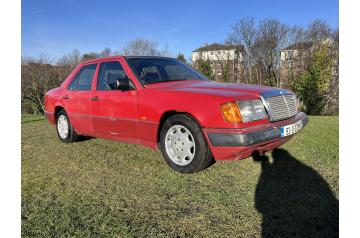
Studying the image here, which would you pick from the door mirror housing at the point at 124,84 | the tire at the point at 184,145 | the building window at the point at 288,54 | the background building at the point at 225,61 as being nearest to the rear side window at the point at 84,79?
the door mirror housing at the point at 124,84

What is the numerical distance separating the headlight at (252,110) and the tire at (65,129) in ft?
12.1

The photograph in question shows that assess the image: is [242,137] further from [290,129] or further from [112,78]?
[112,78]

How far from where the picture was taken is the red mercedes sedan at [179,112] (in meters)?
3.35

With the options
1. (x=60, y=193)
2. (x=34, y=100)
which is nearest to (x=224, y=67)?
(x=34, y=100)

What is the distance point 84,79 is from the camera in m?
5.44

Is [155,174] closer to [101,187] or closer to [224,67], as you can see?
[101,187]

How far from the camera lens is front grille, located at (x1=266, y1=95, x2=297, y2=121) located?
3.62 meters

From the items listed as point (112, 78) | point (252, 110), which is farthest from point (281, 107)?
point (112, 78)

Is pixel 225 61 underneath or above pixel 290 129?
above

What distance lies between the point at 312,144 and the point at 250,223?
315 centimetres

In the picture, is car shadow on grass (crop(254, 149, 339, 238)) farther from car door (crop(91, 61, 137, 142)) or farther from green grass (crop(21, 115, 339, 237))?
car door (crop(91, 61, 137, 142))

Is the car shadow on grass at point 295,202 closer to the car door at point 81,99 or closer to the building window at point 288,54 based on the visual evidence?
the car door at point 81,99

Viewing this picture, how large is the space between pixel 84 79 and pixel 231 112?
127 inches

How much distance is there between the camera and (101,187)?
351 cm
